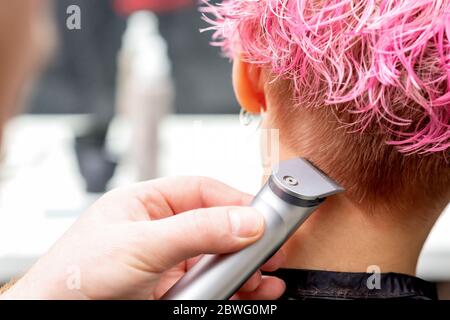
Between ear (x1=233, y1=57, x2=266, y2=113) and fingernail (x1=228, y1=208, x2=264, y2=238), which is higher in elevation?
ear (x1=233, y1=57, x2=266, y2=113)

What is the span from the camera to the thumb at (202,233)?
1.98 feet

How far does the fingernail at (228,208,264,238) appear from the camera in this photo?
601 mm

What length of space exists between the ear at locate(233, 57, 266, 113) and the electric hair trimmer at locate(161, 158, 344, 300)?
0.53 feet

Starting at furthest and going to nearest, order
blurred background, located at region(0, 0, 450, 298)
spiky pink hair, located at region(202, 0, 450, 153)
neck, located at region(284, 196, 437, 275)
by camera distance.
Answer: blurred background, located at region(0, 0, 450, 298)
neck, located at region(284, 196, 437, 275)
spiky pink hair, located at region(202, 0, 450, 153)

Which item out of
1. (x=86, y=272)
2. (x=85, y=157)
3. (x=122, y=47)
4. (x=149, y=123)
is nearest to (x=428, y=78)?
(x=86, y=272)

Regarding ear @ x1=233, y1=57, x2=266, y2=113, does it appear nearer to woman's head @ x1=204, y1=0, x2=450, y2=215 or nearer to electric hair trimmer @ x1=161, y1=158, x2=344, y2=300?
woman's head @ x1=204, y1=0, x2=450, y2=215

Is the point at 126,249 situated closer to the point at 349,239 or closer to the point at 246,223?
the point at 246,223

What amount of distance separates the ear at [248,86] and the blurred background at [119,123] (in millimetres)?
441

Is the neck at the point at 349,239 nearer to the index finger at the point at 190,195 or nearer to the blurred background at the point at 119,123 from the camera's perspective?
the index finger at the point at 190,195

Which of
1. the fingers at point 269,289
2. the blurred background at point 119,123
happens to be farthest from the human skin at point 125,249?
the blurred background at point 119,123

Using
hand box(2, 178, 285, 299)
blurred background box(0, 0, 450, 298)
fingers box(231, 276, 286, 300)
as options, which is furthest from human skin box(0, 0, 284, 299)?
blurred background box(0, 0, 450, 298)

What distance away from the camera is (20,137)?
1.68 m

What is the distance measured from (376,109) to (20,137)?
1.25 meters

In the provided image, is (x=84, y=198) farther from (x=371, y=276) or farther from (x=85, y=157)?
(x=371, y=276)
